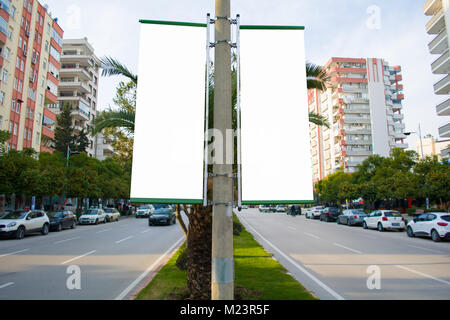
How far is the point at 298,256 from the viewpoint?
12.1 meters

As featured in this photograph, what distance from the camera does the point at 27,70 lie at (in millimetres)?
38812

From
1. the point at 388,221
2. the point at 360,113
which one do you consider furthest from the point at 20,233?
the point at 360,113

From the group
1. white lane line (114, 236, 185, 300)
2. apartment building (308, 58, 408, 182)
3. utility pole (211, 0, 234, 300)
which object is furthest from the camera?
apartment building (308, 58, 408, 182)

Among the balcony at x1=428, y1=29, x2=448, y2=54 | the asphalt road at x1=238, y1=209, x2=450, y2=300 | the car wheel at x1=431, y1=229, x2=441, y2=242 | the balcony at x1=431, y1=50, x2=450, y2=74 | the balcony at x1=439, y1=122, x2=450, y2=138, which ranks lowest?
the asphalt road at x1=238, y1=209, x2=450, y2=300

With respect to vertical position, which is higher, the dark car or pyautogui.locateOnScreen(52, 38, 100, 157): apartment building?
pyautogui.locateOnScreen(52, 38, 100, 157): apartment building

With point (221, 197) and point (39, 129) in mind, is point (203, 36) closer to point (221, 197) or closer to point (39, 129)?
point (221, 197)

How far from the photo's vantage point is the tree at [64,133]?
A: 2205 inches

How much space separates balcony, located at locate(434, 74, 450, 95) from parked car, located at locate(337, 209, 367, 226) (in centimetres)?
2188

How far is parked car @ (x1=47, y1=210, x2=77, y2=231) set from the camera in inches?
903

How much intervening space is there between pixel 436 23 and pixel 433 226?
110 feet

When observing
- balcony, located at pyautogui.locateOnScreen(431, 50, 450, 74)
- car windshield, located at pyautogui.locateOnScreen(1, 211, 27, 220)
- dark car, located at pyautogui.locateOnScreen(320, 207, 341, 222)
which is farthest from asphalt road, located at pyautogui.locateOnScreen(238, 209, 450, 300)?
balcony, located at pyautogui.locateOnScreen(431, 50, 450, 74)

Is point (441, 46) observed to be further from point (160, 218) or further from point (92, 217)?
point (92, 217)

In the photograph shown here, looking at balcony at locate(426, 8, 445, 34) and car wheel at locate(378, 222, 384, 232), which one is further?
balcony at locate(426, 8, 445, 34)

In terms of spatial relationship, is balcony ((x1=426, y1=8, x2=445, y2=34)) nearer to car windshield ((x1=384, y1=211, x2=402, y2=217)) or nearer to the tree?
car windshield ((x1=384, y1=211, x2=402, y2=217))
